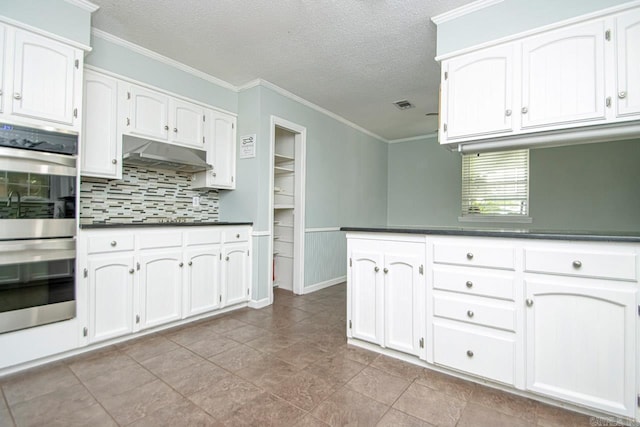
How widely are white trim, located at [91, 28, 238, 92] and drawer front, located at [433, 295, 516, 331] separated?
10.3ft

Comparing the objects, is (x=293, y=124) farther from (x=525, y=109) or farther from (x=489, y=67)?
(x=525, y=109)

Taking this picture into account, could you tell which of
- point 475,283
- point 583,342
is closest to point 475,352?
point 475,283

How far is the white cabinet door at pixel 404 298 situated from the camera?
2.03 m

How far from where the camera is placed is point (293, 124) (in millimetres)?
3787

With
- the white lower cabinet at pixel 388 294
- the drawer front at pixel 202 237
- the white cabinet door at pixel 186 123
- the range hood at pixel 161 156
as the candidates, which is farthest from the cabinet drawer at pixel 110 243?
the white lower cabinet at pixel 388 294

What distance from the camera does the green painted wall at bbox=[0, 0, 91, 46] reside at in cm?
194

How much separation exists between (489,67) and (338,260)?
3.26 meters

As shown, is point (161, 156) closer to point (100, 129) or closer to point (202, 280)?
point (100, 129)

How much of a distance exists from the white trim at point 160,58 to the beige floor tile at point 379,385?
3.24 m

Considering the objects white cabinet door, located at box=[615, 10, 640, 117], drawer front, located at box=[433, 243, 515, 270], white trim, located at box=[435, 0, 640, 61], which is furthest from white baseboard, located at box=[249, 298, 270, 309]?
white cabinet door, located at box=[615, 10, 640, 117]

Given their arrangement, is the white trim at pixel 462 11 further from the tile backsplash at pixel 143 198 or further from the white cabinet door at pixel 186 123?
the tile backsplash at pixel 143 198

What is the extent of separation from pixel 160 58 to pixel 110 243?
72.0 inches

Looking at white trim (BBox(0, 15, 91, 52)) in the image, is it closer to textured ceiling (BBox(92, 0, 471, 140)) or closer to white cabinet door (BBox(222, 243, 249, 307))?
textured ceiling (BBox(92, 0, 471, 140))

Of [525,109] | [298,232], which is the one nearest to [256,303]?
[298,232]
